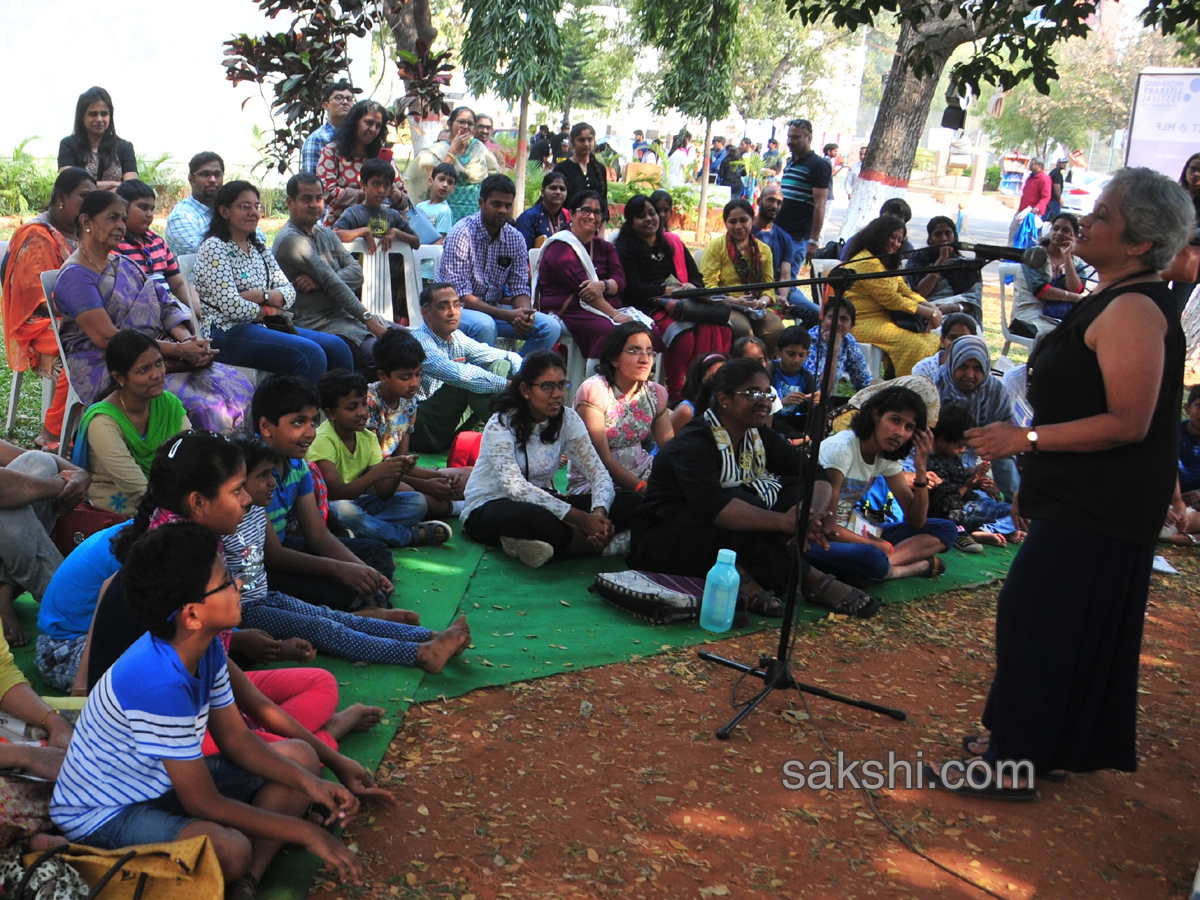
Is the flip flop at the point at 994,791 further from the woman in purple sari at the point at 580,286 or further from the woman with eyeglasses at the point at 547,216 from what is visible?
the woman with eyeglasses at the point at 547,216

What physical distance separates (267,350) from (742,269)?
148 inches

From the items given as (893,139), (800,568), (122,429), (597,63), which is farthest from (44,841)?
(597,63)

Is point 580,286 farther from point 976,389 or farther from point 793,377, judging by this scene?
point 976,389

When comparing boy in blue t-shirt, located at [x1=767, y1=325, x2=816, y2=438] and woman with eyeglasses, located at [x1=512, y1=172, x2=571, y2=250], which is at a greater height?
woman with eyeglasses, located at [x1=512, y1=172, x2=571, y2=250]

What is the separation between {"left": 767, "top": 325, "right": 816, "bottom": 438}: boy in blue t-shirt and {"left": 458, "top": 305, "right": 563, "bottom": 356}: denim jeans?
1.48 meters

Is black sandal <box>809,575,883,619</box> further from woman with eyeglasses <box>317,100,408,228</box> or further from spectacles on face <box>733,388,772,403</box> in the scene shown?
woman with eyeglasses <box>317,100,408,228</box>

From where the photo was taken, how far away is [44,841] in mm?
2307

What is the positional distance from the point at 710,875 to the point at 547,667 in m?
1.28

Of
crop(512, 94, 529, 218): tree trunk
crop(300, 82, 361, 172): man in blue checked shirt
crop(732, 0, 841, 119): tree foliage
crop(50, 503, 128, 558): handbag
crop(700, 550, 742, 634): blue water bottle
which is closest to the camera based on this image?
crop(50, 503, 128, 558): handbag

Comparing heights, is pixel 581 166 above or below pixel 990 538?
above

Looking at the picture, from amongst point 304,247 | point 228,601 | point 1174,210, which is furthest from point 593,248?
point 228,601

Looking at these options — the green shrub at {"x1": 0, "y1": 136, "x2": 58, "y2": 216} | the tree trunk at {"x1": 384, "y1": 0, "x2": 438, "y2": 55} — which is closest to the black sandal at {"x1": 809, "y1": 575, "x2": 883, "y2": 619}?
the tree trunk at {"x1": 384, "y1": 0, "x2": 438, "y2": 55}

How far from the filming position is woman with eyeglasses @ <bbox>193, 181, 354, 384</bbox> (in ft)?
18.0

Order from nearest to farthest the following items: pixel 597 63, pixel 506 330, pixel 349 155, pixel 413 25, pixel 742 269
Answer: pixel 506 330 → pixel 349 155 → pixel 742 269 → pixel 413 25 → pixel 597 63
